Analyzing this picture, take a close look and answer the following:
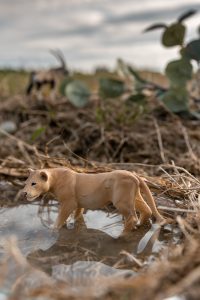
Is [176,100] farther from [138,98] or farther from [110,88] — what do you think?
[110,88]

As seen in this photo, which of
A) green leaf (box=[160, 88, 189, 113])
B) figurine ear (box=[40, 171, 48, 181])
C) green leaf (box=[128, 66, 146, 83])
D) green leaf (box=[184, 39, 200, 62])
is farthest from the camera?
green leaf (box=[128, 66, 146, 83])

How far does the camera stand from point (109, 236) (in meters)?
2.14

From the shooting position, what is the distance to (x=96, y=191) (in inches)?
80.6

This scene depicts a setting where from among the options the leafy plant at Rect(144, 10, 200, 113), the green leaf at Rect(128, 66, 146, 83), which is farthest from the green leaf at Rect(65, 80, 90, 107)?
the leafy plant at Rect(144, 10, 200, 113)

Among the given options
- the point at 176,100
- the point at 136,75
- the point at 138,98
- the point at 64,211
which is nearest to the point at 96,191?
the point at 64,211

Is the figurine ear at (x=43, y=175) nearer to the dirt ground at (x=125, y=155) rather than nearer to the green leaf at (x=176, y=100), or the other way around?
the dirt ground at (x=125, y=155)

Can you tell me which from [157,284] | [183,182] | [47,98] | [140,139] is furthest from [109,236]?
[47,98]

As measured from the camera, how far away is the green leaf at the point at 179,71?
3.53m

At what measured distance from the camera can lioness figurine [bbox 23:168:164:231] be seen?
1.99 meters

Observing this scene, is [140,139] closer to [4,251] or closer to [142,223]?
[142,223]

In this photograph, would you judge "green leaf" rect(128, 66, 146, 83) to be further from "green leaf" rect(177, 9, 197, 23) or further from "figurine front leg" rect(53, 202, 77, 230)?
"figurine front leg" rect(53, 202, 77, 230)

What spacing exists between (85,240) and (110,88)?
2.30 m

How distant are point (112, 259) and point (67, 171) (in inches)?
16.8

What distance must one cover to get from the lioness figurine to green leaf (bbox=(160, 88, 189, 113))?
182 cm
